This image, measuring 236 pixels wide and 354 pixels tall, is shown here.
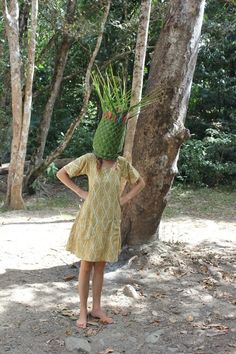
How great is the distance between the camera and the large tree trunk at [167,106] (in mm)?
4875

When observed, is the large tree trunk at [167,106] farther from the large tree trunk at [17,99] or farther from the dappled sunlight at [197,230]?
the large tree trunk at [17,99]

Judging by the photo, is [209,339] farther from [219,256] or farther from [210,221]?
[210,221]

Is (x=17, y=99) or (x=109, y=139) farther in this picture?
(x=17, y=99)

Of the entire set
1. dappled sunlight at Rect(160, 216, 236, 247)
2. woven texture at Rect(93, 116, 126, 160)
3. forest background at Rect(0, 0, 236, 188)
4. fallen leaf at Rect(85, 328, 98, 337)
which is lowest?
fallen leaf at Rect(85, 328, 98, 337)

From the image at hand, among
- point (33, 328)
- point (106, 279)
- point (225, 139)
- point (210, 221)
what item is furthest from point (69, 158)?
point (33, 328)

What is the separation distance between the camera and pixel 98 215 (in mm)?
3438

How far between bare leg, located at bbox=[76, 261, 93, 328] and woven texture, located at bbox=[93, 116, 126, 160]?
0.81 meters

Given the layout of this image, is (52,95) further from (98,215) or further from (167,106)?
(98,215)

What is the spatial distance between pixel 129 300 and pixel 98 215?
1.17m

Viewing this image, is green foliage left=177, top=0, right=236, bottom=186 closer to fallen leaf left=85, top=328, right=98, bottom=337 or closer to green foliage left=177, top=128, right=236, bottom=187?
green foliage left=177, top=128, right=236, bottom=187

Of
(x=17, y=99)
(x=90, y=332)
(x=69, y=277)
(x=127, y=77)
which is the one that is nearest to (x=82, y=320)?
(x=90, y=332)

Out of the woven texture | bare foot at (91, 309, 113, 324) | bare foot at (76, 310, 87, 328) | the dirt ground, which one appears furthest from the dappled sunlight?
the woven texture

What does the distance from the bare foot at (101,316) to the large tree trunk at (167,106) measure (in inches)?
63.9

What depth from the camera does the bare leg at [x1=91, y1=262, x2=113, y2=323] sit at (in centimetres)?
360
